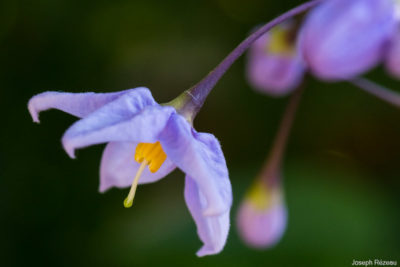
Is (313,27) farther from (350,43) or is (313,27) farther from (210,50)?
(210,50)

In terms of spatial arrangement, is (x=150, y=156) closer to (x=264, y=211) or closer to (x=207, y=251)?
(x=207, y=251)

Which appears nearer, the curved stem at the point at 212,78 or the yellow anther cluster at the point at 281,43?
the curved stem at the point at 212,78

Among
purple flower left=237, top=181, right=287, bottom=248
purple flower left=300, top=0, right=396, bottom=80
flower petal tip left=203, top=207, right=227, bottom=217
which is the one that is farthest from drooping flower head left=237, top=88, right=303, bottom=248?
flower petal tip left=203, top=207, right=227, bottom=217

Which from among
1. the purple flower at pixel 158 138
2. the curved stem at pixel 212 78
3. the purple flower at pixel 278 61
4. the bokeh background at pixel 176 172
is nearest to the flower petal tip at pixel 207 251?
the purple flower at pixel 158 138

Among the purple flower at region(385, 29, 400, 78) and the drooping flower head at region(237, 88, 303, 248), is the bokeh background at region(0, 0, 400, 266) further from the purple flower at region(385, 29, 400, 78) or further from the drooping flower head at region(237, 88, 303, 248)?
the purple flower at region(385, 29, 400, 78)

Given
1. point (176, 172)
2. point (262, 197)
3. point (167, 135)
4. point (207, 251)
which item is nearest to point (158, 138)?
point (167, 135)

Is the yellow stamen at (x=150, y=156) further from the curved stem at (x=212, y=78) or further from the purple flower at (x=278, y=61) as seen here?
the purple flower at (x=278, y=61)

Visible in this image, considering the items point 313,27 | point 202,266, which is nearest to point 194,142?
point 313,27
